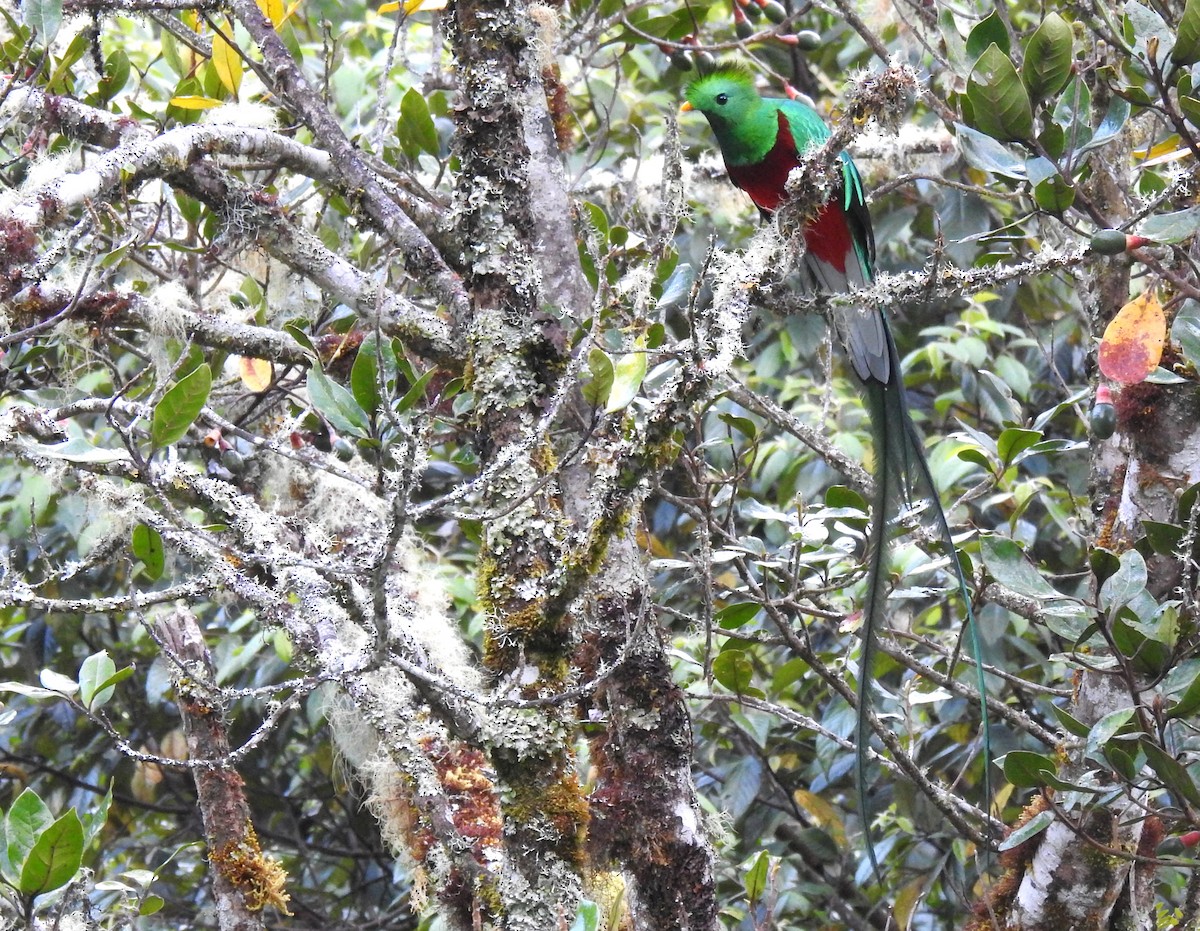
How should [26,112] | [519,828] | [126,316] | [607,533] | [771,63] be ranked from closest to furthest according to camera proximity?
[607,533], [519,828], [26,112], [126,316], [771,63]

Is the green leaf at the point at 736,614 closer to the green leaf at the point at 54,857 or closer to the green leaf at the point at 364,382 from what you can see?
the green leaf at the point at 364,382

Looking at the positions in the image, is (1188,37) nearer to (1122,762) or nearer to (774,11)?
(1122,762)

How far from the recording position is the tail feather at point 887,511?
5.49 ft

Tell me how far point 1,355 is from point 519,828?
955mm

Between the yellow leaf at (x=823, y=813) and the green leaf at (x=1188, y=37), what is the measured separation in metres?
1.94

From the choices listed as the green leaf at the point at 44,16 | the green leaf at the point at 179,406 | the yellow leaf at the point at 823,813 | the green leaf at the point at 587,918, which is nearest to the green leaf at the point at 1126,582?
the green leaf at the point at 587,918

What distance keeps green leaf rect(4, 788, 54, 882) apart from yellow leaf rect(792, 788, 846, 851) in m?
1.89

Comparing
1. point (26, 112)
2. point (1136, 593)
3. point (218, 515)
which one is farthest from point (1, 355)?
point (1136, 593)

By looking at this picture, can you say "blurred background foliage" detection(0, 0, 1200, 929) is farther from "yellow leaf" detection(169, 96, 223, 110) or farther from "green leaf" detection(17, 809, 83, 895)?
"green leaf" detection(17, 809, 83, 895)

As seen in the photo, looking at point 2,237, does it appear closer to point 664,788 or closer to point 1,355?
point 1,355

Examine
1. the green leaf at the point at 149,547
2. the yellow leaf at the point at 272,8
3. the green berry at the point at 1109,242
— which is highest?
the yellow leaf at the point at 272,8

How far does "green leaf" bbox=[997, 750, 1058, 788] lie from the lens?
152 centimetres

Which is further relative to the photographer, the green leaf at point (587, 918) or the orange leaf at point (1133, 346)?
the orange leaf at point (1133, 346)

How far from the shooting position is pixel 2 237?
150 centimetres
